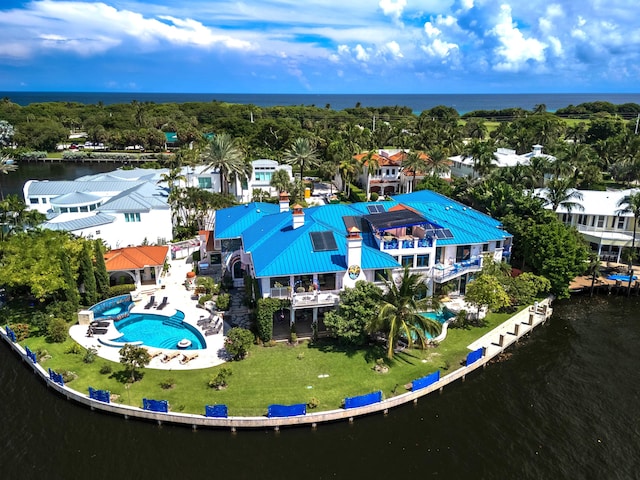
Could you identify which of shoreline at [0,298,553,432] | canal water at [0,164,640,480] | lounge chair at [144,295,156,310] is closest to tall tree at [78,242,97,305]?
lounge chair at [144,295,156,310]

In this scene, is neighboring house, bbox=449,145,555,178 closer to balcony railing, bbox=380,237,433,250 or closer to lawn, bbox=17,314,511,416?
balcony railing, bbox=380,237,433,250

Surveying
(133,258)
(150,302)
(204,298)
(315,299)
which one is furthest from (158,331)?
(315,299)

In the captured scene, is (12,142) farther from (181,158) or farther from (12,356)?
(12,356)

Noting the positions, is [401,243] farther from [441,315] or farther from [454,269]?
[441,315]

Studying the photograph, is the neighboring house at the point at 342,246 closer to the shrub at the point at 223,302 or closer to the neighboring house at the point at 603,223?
the shrub at the point at 223,302

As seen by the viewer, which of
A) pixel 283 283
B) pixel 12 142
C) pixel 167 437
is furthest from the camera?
A: pixel 12 142

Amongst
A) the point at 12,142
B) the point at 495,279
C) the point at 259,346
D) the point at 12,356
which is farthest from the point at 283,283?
the point at 12,142

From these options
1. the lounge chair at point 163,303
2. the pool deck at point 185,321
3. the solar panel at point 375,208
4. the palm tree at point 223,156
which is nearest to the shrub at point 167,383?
the pool deck at point 185,321
